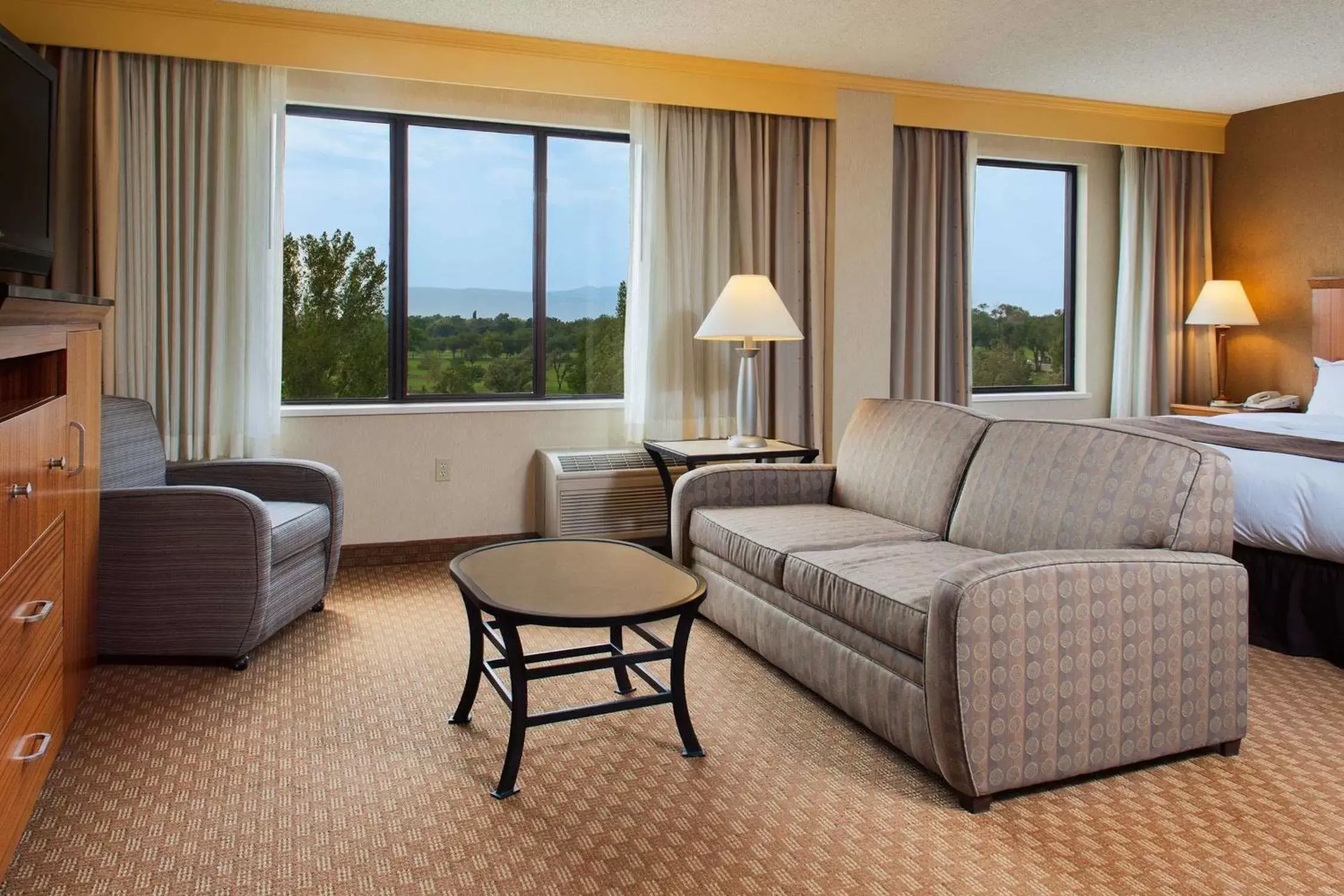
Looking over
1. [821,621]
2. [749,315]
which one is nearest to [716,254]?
[749,315]

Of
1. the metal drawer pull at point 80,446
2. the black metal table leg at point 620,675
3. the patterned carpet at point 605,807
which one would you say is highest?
the metal drawer pull at point 80,446

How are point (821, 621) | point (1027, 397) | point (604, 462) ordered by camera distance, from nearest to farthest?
point (821, 621)
point (604, 462)
point (1027, 397)

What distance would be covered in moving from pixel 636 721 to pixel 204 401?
8.48ft

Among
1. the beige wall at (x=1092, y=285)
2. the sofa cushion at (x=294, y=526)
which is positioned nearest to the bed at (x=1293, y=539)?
the beige wall at (x=1092, y=285)

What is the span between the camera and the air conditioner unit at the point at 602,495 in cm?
480

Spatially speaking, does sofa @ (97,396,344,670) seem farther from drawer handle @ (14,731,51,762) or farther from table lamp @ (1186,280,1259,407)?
table lamp @ (1186,280,1259,407)

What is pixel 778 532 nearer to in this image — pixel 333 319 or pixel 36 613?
pixel 36 613

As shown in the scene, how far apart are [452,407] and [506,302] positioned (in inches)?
24.5

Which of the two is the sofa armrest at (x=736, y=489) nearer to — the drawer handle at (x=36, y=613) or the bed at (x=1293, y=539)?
the bed at (x=1293, y=539)

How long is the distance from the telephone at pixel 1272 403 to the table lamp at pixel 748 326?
2982mm

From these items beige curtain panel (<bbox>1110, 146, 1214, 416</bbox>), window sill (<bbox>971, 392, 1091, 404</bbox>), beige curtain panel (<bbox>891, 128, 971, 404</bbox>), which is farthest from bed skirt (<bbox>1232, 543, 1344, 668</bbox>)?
beige curtain panel (<bbox>1110, 146, 1214, 416</bbox>)

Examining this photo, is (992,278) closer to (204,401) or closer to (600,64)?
(600,64)

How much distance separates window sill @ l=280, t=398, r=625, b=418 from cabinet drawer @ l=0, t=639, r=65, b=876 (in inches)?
91.6

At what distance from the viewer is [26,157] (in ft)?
9.88
